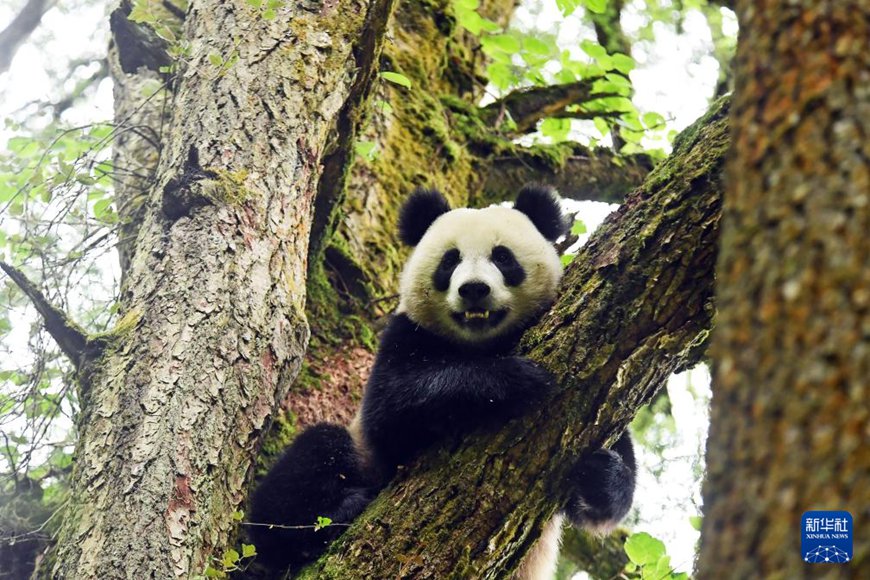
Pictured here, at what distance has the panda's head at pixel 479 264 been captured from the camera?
5852 millimetres

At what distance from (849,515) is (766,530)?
0.15 metres

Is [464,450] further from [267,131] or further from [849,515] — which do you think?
[849,515]

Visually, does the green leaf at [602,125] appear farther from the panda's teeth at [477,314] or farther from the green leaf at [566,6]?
the panda's teeth at [477,314]

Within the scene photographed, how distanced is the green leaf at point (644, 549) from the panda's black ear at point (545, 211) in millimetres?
2372

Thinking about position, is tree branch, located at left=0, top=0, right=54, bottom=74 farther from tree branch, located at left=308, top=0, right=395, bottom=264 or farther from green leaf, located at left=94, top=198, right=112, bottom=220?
tree branch, located at left=308, top=0, right=395, bottom=264

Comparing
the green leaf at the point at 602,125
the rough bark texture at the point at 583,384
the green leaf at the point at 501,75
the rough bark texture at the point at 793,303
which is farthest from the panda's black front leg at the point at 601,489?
the green leaf at the point at 501,75

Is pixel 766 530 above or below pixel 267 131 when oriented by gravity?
below

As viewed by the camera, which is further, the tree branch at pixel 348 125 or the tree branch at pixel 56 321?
the tree branch at pixel 348 125

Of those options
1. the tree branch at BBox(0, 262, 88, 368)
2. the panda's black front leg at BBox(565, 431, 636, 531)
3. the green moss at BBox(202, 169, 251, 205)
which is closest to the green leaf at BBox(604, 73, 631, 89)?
the panda's black front leg at BBox(565, 431, 636, 531)

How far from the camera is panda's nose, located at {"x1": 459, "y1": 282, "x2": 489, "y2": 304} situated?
5.71m

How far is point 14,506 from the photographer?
617 cm

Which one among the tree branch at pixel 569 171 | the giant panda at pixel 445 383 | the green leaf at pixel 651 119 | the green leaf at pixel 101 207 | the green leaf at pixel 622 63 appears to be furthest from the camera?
the green leaf at pixel 651 119

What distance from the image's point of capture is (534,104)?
8.77 m

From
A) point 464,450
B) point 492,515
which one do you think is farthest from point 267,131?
point 492,515
